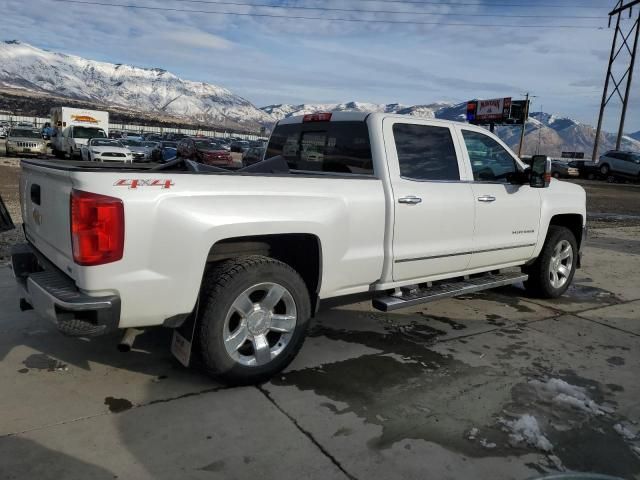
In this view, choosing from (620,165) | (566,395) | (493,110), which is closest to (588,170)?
(620,165)

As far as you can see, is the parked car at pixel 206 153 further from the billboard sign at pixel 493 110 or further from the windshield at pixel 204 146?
the billboard sign at pixel 493 110

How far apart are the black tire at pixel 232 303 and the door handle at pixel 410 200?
1.07m

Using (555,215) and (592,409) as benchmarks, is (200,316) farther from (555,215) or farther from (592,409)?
(555,215)

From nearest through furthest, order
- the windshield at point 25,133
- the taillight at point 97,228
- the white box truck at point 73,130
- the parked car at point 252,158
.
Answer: the taillight at point 97,228
the parked car at point 252,158
the white box truck at point 73,130
the windshield at point 25,133

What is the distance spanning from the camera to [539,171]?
5.14m

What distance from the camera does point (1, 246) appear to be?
7.39 m

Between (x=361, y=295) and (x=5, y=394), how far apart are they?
2.53 m

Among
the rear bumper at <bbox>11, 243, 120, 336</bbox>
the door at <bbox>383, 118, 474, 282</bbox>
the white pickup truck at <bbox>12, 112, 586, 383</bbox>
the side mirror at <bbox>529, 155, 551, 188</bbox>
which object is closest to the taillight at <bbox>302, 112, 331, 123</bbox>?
the white pickup truck at <bbox>12, 112, 586, 383</bbox>

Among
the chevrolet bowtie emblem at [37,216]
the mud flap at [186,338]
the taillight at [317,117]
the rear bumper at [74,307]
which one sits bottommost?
the mud flap at [186,338]

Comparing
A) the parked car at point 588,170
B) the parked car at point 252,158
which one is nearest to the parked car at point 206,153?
the parked car at point 252,158

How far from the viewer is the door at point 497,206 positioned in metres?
4.95

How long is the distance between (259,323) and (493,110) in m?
55.0

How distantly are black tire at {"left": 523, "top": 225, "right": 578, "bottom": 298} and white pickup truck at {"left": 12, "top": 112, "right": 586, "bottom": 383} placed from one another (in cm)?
36

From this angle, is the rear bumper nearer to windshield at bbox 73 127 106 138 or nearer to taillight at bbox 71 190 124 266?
taillight at bbox 71 190 124 266
